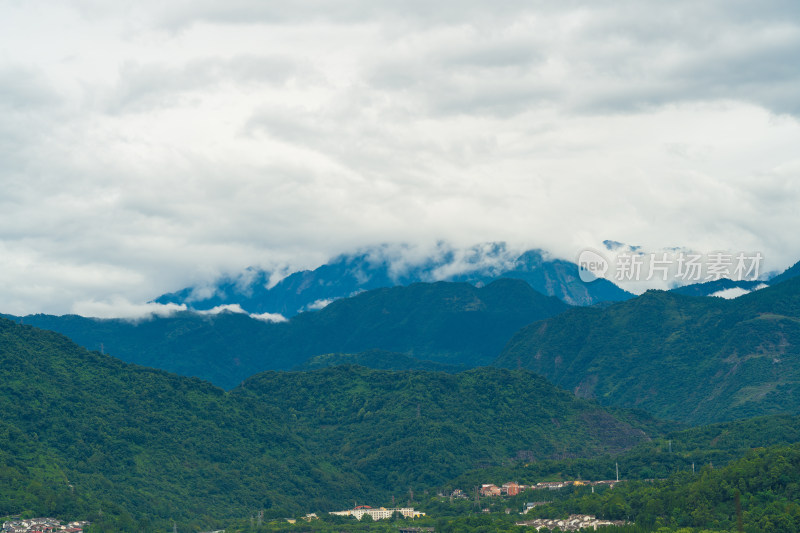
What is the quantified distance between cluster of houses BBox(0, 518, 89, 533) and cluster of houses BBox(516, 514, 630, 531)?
6899 cm

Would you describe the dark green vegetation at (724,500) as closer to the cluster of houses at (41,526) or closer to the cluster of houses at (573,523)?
the cluster of houses at (573,523)

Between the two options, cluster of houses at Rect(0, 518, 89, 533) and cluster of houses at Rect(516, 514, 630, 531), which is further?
cluster of houses at Rect(516, 514, 630, 531)

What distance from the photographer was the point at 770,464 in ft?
531

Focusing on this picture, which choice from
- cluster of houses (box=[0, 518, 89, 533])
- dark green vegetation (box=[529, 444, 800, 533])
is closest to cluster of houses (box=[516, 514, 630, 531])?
dark green vegetation (box=[529, 444, 800, 533])

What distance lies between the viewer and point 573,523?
173 meters

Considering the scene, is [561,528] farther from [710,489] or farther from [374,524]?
[374,524]

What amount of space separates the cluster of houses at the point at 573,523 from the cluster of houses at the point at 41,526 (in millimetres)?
68988

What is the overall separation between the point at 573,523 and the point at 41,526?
80864 mm

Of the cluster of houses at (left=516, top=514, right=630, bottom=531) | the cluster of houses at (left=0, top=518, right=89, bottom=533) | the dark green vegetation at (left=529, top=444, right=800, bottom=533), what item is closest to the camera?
the dark green vegetation at (left=529, top=444, right=800, bottom=533)

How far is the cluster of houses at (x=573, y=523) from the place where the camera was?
168 metres

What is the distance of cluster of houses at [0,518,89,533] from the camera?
546 ft

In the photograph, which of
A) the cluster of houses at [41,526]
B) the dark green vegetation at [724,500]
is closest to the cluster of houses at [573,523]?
the dark green vegetation at [724,500]

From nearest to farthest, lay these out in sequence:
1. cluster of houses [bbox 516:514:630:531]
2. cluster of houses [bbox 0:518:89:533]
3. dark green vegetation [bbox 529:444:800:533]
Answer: dark green vegetation [bbox 529:444:800:533] → cluster of houses [bbox 0:518:89:533] → cluster of houses [bbox 516:514:630:531]

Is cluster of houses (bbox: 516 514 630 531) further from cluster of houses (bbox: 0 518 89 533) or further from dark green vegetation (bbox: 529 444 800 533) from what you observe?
cluster of houses (bbox: 0 518 89 533)
